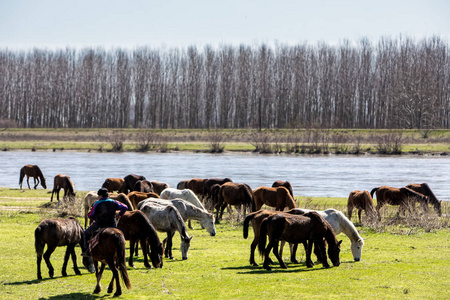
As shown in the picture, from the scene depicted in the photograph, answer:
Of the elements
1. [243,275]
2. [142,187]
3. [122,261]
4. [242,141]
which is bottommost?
[243,275]

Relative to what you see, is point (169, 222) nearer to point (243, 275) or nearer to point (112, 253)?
point (243, 275)

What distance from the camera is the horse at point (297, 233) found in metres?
11.5

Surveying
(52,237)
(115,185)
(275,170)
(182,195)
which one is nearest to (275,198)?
(182,195)

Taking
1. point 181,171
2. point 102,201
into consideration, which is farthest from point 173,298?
point 181,171

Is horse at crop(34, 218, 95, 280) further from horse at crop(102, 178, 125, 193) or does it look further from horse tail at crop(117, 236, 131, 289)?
horse at crop(102, 178, 125, 193)

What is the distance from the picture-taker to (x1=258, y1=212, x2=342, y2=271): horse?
37.9 ft

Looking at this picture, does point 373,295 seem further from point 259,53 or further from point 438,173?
point 259,53

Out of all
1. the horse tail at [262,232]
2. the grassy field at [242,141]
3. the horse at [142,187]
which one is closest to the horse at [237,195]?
the horse at [142,187]

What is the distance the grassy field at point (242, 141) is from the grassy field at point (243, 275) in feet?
144

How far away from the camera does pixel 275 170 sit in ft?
137

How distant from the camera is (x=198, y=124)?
A: 99.1 meters

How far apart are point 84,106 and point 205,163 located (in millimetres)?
57657

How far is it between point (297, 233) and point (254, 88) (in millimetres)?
83450

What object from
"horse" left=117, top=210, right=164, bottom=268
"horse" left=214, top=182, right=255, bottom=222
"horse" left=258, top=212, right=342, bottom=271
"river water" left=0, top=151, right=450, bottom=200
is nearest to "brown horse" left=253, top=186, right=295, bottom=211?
"horse" left=214, top=182, right=255, bottom=222
